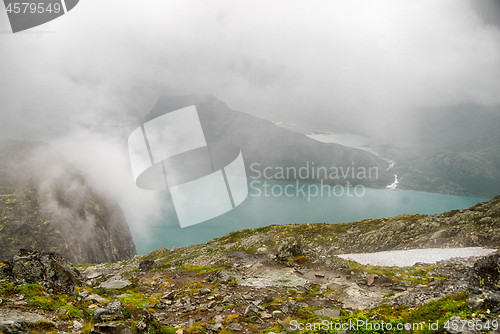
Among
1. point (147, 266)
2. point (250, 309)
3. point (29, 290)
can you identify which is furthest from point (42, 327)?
point (147, 266)

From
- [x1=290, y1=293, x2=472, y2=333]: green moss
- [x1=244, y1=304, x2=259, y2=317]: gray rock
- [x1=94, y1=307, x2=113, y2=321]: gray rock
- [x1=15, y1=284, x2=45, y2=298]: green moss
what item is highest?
[x1=15, y1=284, x2=45, y2=298]: green moss

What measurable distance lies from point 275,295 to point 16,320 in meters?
14.9

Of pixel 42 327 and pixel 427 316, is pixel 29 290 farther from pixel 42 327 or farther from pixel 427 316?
pixel 427 316

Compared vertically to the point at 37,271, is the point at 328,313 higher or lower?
lower

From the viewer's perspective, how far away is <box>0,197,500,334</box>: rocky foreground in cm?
958

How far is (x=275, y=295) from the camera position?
19.2 meters

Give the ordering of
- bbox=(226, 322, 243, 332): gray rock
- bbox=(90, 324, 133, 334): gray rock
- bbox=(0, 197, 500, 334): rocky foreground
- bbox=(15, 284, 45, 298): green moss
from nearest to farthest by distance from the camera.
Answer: bbox=(0, 197, 500, 334): rocky foreground < bbox=(90, 324, 133, 334): gray rock < bbox=(15, 284, 45, 298): green moss < bbox=(226, 322, 243, 332): gray rock

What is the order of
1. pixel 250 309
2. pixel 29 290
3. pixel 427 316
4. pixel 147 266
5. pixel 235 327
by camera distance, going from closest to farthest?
pixel 427 316 → pixel 235 327 → pixel 29 290 → pixel 250 309 → pixel 147 266

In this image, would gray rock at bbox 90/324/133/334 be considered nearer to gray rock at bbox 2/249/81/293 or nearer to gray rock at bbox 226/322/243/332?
gray rock at bbox 226/322/243/332

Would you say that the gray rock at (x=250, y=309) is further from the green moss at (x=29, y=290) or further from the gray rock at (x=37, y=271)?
→ the gray rock at (x=37, y=271)

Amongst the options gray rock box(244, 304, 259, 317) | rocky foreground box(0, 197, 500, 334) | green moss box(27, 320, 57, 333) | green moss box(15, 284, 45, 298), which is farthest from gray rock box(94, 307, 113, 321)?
gray rock box(244, 304, 259, 317)

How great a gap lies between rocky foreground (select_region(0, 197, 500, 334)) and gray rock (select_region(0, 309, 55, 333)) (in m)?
0.04

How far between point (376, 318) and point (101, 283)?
23.8m

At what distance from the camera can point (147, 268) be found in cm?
3375
